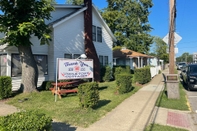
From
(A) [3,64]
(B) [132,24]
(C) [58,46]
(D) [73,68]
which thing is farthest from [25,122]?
(B) [132,24]

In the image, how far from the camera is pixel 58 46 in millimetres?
14172

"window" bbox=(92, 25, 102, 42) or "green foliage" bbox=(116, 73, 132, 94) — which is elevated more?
"window" bbox=(92, 25, 102, 42)

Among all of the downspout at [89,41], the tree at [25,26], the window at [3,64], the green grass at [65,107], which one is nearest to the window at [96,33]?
the downspout at [89,41]

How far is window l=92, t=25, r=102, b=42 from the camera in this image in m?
18.2

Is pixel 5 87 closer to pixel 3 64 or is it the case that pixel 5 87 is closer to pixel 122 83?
pixel 3 64

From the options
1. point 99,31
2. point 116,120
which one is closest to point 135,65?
point 99,31

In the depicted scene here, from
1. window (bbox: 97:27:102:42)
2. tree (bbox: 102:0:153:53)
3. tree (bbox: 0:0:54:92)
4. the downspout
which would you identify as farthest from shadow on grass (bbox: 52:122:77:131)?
tree (bbox: 102:0:153:53)

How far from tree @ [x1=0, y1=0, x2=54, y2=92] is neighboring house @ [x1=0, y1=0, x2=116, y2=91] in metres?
2.10

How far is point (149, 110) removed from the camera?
7.61 meters

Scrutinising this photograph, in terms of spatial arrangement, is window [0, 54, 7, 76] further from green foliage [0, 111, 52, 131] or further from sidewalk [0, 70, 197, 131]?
green foliage [0, 111, 52, 131]

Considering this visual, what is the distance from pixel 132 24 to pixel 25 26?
1353 inches

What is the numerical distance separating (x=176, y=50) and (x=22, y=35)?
8641mm

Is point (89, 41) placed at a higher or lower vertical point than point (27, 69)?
higher

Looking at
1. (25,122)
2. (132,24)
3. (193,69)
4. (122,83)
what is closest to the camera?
(25,122)
